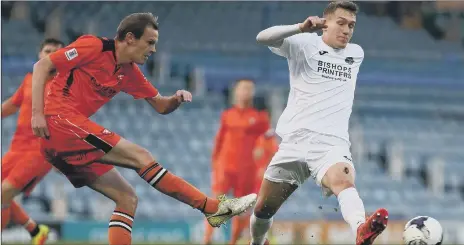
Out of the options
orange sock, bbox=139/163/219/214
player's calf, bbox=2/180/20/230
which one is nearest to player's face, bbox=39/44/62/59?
player's calf, bbox=2/180/20/230

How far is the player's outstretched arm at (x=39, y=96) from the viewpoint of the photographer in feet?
26.6

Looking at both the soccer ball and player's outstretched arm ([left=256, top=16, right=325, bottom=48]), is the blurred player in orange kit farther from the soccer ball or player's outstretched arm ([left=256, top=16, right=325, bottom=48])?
the soccer ball

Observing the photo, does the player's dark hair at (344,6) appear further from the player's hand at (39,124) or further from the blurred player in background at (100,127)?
the player's hand at (39,124)

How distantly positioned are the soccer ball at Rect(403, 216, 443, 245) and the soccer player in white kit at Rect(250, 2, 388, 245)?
0.79 m

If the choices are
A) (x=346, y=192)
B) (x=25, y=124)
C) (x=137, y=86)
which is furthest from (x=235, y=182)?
(x=346, y=192)

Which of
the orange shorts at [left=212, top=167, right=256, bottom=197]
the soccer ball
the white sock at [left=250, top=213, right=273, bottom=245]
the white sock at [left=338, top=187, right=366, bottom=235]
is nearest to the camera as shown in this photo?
the soccer ball

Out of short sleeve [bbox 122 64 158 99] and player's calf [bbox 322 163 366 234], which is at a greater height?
short sleeve [bbox 122 64 158 99]

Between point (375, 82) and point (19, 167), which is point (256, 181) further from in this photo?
point (375, 82)

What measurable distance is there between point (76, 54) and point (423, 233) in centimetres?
304

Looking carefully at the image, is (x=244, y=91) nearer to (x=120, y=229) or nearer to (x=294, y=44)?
(x=294, y=44)

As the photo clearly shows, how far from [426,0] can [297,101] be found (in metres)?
16.1

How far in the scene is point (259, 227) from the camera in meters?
9.37

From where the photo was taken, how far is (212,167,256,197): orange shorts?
47.7 ft

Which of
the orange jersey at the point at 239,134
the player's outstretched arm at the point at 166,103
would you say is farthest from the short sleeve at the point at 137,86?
the orange jersey at the point at 239,134
